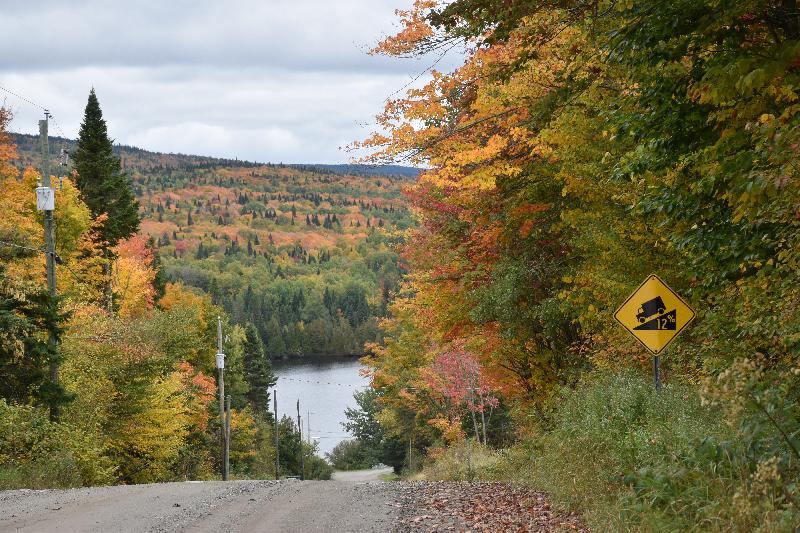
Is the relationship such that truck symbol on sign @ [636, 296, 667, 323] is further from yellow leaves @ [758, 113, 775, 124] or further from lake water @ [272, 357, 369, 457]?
lake water @ [272, 357, 369, 457]

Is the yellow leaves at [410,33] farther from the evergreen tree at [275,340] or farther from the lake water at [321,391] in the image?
Answer: the evergreen tree at [275,340]

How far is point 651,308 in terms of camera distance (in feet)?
38.3

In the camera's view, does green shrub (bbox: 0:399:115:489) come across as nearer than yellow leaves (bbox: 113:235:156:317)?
Yes

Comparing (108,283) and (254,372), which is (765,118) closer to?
(108,283)

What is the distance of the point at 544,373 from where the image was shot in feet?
73.8

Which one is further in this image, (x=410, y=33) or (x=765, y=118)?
(x=410, y=33)

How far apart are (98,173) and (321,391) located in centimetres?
8374

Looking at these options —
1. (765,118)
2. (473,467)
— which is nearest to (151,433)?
(473,467)

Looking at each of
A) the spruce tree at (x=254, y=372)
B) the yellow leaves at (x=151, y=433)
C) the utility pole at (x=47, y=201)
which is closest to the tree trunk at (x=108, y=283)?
the yellow leaves at (x=151, y=433)

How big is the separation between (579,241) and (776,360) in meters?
5.85

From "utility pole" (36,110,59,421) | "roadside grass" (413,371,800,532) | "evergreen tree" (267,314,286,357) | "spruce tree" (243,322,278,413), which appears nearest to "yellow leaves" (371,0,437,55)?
"roadside grass" (413,371,800,532)

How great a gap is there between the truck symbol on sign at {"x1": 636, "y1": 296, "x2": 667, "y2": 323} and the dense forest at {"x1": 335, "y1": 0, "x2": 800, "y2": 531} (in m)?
0.57

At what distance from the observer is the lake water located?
347 feet

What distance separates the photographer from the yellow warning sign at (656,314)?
37.8 ft
